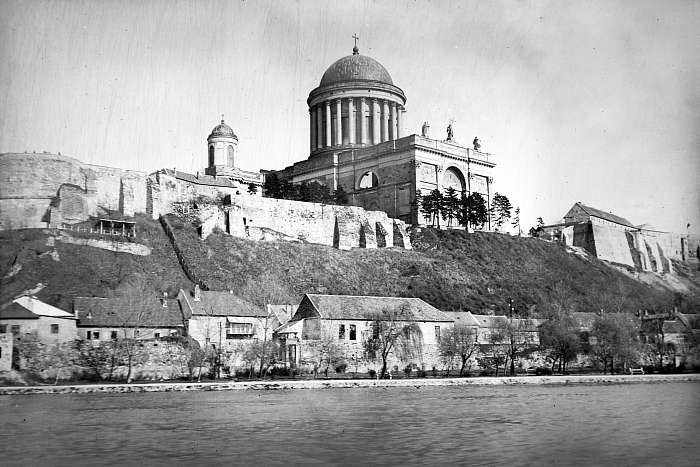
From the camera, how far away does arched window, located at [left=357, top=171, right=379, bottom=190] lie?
91250 mm

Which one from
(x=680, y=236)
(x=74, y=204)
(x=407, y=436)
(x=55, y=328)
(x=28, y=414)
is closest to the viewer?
(x=407, y=436)

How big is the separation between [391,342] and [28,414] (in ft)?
82.0

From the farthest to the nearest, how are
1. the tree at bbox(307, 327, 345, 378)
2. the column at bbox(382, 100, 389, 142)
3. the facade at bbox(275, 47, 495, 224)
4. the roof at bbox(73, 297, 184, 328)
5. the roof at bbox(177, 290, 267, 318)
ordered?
1. the column at bbox(382, 100, 389, 142)
2. the facade at bbox(275, 47, 495, 224)
3. the tree at bbox(307, 327, 345, 378)
4. the roof at bbox(177, 290, 267, 318)
5. the roof at bbox(73, 297, 184, 328)

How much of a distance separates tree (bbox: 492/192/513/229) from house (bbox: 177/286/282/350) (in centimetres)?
4130

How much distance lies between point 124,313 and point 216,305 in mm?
5849

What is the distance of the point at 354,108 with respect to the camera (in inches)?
3851

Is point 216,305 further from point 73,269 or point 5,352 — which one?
point 5,352

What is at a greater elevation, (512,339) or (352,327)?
(352,327)

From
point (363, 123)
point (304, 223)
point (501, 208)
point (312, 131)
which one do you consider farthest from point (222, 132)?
point (501, 208)

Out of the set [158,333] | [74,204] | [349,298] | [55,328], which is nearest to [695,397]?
[349,298]

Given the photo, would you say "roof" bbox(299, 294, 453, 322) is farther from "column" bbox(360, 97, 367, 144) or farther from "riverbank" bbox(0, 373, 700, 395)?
"column" bbox(360, 97, 367, 144)

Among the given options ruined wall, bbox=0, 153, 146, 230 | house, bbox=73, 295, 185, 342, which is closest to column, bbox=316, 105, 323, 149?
ruined wall, bbox=0, 153, 146, 230

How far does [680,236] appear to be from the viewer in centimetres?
11250

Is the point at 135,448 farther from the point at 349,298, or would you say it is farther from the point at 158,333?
the point at 349,298
